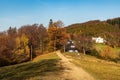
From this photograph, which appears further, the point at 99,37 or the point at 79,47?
the point at 99,37

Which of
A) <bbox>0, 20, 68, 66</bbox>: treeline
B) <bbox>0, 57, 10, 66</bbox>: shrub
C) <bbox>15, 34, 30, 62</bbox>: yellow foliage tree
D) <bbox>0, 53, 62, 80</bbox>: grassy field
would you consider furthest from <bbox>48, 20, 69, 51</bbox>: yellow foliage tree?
<bbox>0, 53, 62, 80</bbox>: grassy field

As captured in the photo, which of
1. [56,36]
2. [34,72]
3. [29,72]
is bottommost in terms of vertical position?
[29,72]

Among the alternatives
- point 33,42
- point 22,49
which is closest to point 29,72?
point 22,49

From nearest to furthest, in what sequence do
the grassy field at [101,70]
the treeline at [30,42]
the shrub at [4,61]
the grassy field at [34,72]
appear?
the grassy field at [34,72] < the grassy field at [101,70] < the shrub at [4,61] < the treeline at [30,42]

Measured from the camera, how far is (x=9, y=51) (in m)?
93.7

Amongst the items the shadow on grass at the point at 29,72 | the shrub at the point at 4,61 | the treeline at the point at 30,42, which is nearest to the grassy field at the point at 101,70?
the shadow on grass at the point at 29,72

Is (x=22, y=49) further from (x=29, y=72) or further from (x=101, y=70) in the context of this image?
(x=29, y=72)

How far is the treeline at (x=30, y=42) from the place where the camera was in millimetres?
93625

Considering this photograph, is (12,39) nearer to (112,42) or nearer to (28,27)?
(28,27)

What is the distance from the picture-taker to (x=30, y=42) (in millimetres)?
108500

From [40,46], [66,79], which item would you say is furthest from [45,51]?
[66,79]

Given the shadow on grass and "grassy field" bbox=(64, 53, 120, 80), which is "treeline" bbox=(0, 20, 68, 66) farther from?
the shadow on grass

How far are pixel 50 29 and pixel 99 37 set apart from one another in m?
85.3

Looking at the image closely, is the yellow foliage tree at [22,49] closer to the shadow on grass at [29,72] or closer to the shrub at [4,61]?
the shrub at [4,61]
